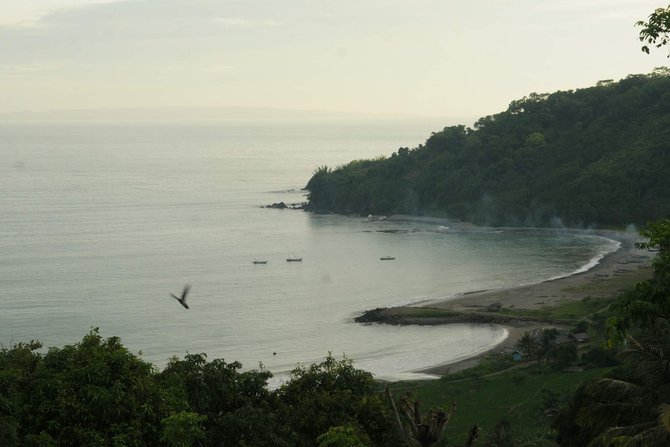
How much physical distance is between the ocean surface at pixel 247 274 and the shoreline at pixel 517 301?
1.36 m

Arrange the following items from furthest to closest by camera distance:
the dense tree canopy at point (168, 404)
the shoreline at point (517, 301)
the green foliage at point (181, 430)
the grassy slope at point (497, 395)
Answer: the shoreline at point (517, 301) < the grassy slope at point (497, 395) < the dense tree canopy at point (168, 404) < the green foliage at point (181, 430)

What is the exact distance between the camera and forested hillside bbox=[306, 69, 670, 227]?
357 ft

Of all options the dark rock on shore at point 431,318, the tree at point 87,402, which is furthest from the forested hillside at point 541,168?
the tree at point 87,402

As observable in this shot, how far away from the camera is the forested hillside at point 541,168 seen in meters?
109

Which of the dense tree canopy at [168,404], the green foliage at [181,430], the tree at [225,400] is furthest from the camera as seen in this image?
the tree at [225,400]

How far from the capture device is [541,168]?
4843 inches

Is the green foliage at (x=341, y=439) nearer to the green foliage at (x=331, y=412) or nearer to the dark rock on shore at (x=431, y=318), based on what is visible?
the green foliage at (x=331, y=412)

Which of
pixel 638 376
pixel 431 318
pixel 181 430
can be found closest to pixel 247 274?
pixel 431 318

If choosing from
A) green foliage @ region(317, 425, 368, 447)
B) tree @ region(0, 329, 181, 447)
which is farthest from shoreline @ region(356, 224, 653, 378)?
green foliage @ region(317, 425, 368, 447)

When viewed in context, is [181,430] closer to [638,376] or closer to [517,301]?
[638,376]

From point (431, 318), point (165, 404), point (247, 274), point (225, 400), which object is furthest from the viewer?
point (247, 274)

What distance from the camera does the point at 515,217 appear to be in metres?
114

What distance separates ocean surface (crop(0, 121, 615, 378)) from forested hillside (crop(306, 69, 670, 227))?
21.8 ft

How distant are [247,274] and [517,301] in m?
24.3
